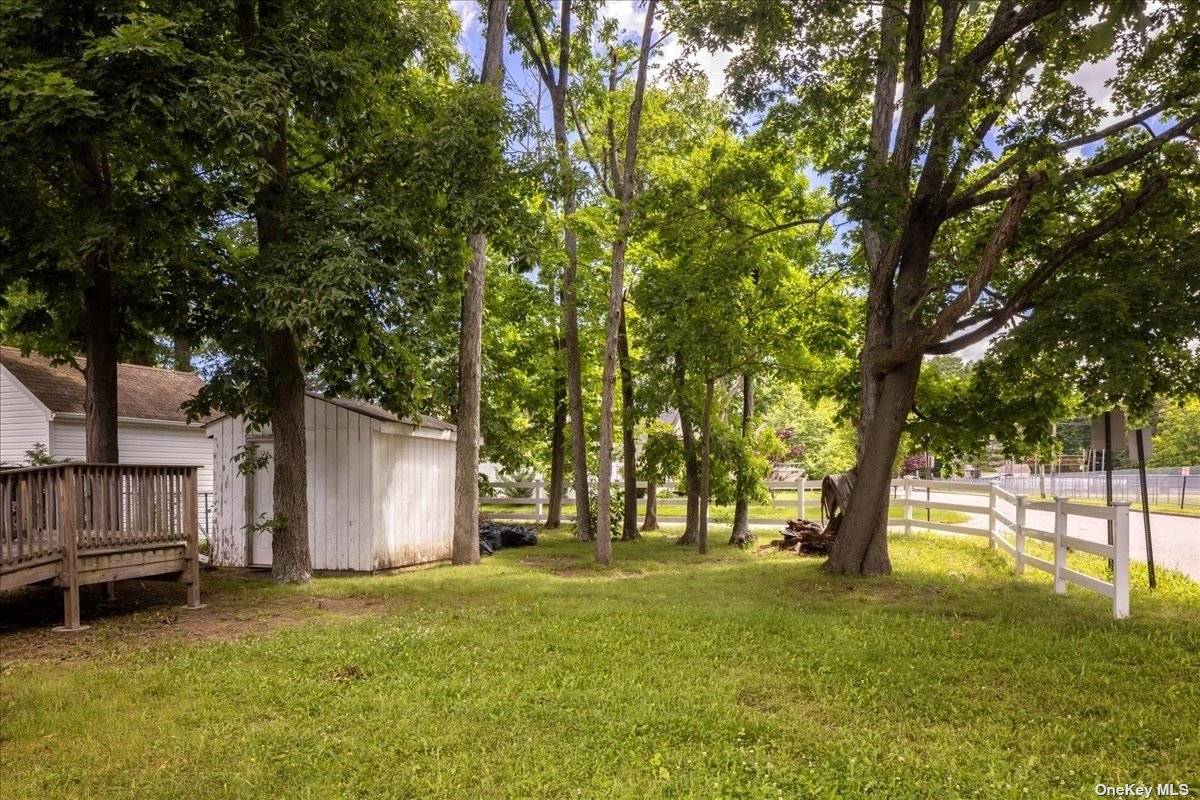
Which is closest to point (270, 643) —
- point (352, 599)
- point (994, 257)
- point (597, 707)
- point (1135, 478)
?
point (352, 599)

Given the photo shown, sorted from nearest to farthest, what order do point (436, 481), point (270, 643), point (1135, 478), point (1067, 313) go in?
1. point (270, 643)
2. point (1067, 313)
3. point (436, 481)
4. point (1135, 478)

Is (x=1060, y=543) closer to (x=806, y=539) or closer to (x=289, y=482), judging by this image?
(x=806, y=539)

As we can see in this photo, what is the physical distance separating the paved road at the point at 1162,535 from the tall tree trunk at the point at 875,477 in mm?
4180

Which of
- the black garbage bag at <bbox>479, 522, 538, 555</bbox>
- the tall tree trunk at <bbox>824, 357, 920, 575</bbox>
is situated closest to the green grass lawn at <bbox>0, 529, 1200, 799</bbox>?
the tall tree trunk at <bbox>824, 357, 920, 575</bbox>

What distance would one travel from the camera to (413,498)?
12797mm

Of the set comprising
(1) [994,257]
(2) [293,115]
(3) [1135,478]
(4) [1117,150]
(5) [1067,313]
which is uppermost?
(2) [293,115]

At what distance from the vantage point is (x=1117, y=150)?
9.64 m

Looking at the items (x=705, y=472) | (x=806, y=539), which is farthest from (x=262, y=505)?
(x=806, y=539)

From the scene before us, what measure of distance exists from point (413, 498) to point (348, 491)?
124 centimetres

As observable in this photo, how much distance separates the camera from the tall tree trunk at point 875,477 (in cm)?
1019

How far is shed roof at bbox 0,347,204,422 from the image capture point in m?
16.9

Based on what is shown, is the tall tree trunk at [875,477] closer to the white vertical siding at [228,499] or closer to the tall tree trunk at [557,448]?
the white vertical siding at [228,499]

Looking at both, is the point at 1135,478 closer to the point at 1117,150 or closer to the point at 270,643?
the point at 1117,150

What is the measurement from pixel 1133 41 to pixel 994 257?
2999 mm
